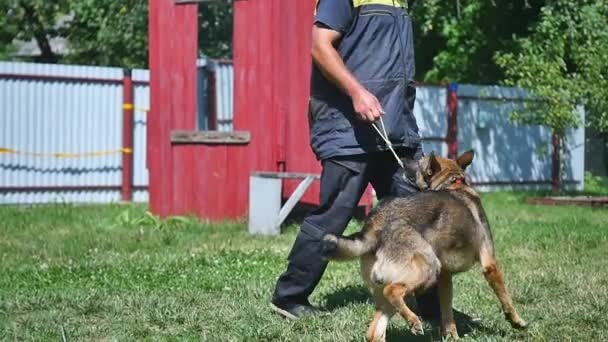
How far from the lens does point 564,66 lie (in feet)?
51.9

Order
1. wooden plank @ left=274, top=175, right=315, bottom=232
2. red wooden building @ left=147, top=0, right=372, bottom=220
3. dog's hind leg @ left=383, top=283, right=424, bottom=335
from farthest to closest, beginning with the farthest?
red wooden building @ left=147, top=0, right=372, bottom=220 → wooden plank @ left=274, top=175, right=315, bottom=232 → dog's hind leg @ left=383, top=283, right=424, bottom=335

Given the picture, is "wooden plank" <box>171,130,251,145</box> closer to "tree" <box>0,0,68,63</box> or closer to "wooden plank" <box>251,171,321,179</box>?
"wooden plank" <box>251,171,321,179</box>

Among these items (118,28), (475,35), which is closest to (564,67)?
(475,35)

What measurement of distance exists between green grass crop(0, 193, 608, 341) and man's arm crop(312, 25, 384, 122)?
119cm

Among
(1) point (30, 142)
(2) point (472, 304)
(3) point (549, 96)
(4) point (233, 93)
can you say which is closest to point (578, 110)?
(3) point (549, 96)

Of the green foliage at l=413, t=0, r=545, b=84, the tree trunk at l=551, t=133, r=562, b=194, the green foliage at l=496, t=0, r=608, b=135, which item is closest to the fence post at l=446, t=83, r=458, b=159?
the green foliage at l=496, t=0, r=608, b=135

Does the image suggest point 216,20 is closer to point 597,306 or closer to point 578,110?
point 597,306

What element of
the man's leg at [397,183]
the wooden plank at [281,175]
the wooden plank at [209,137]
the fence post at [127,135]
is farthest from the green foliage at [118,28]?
the man's leg at [397,183]

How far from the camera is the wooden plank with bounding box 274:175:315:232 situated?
10.1 m

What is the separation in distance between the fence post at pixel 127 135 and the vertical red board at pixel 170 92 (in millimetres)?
3690

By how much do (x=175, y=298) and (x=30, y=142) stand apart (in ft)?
28.9

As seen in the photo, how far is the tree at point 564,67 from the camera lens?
1491 centimetres

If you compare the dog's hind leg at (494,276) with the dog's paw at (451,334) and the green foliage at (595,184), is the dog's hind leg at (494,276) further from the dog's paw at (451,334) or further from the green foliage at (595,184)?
the green foliage at (595,184)

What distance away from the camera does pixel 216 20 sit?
37.6 feet
